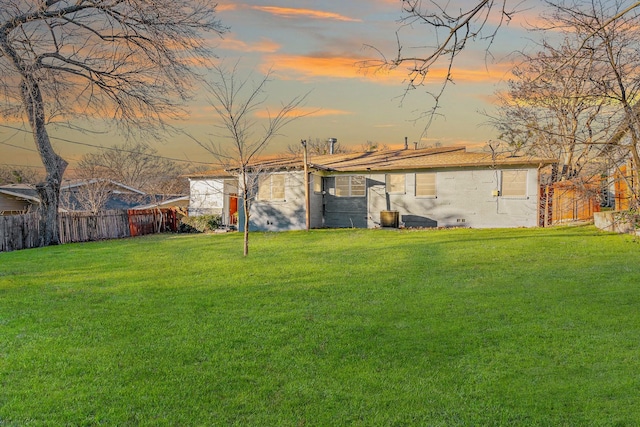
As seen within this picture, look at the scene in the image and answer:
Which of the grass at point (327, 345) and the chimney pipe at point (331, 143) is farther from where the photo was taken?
the chimney pipe at point (331, 143)

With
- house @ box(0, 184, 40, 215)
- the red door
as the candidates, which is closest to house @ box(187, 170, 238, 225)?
the red door

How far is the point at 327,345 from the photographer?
5148mm

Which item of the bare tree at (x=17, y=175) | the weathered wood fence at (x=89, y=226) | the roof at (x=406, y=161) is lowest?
the weathered wood fence at (x=89, y=226)

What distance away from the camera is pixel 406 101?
4.37 metres

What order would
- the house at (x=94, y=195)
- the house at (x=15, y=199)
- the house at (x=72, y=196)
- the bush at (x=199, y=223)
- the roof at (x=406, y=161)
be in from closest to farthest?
the roof at (x=406, y=161), the bush at (x=199, y=223), the house at (x=94, y=195), the house at (x=72, y=196), the house at (x=15, y=199)

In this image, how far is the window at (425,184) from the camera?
68.6 feet

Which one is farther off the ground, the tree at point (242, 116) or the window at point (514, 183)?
the tree at point (242, 116)

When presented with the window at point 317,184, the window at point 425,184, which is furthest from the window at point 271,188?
the window at point 425,184

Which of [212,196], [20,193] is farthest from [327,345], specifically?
[20,193]

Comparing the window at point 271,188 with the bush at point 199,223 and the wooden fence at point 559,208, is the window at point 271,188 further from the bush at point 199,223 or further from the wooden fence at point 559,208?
the wooden fence at point 559,208

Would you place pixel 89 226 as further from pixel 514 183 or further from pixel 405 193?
pixel 514 183

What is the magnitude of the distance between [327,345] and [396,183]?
16969 mm

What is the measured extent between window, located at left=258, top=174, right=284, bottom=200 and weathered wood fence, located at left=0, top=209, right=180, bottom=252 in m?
5.08

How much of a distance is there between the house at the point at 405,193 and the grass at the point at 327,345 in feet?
30.5
